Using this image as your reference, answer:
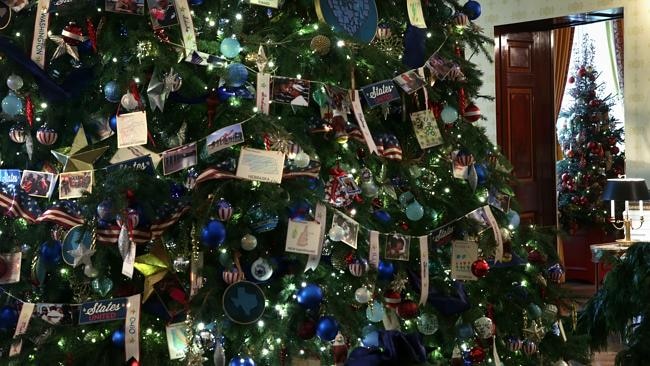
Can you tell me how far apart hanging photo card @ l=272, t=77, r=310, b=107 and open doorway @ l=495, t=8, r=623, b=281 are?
4.24m

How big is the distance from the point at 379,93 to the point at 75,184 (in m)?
0.95

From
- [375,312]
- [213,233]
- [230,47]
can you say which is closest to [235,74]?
[230,47]

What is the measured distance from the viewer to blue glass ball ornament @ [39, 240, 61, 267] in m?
2.33

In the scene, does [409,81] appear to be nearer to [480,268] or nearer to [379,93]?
[379,93]

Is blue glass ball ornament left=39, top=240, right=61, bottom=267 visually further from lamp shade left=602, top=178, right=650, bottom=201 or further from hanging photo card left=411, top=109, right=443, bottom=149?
lamp shade left=602, top=178, right=650, bottom=201

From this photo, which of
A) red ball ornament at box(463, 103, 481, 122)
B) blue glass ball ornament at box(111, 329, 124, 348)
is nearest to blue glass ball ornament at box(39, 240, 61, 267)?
blue glass ball ornament at box(111, 329, 124, 348)

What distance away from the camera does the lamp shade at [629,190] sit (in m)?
5.48

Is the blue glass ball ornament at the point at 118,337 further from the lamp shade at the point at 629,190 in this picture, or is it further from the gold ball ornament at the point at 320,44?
the lamp shade at the point at 629,190

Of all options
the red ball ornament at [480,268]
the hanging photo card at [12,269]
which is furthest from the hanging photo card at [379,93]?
the hanging photo card at [12,269]

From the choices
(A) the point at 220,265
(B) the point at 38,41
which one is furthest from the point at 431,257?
(B) the point at 38,41

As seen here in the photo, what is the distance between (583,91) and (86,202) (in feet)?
23.2

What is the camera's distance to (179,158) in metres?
2.29

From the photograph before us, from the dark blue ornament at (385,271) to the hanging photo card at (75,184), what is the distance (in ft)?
3.01

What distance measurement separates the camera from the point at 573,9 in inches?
238
